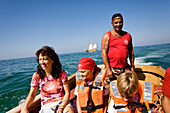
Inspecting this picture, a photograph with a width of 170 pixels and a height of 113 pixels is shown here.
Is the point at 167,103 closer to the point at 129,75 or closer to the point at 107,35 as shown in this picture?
the point at 129,75

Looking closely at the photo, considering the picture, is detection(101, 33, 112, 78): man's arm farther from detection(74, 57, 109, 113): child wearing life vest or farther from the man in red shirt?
the man in red shirt

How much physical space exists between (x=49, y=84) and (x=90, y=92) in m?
0.77

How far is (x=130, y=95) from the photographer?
150cm

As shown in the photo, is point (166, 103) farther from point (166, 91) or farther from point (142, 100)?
point (142, 100)

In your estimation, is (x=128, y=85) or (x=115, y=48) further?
(x=115, y=48)

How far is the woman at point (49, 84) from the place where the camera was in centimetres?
184

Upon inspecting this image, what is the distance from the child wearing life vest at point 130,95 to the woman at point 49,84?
31.4 inches

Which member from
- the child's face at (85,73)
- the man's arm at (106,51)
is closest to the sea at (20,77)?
the child's face at (85,73)

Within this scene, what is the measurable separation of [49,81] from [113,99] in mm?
1204

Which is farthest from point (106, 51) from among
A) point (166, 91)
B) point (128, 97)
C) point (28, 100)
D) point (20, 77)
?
point (20, 77)

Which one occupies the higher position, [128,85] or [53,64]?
[53,64]

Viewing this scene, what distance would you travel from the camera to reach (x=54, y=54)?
6.59 ft

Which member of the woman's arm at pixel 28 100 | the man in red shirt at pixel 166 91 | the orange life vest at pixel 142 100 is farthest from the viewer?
the woman's arm at pixel 28 100

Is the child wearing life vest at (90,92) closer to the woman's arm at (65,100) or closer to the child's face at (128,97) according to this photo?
the woman's arm at (65,100)
